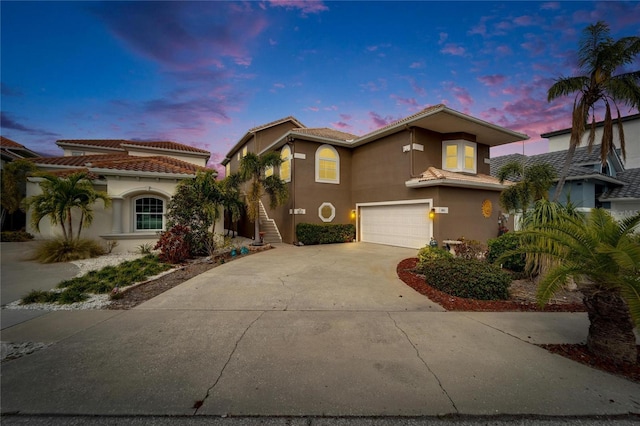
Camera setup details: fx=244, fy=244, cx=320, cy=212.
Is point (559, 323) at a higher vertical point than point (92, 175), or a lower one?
lower

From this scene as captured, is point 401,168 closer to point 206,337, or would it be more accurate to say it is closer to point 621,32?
point 621,32

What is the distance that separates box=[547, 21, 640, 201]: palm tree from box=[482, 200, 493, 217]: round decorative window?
422cm

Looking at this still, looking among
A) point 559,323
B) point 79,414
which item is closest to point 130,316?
point 79,414

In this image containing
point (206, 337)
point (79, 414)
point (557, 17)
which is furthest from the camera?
point (557, 17)

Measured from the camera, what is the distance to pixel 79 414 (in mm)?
2322

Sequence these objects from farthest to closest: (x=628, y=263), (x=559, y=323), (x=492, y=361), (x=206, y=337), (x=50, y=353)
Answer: (x=559, y=323)
(x=206, y=337)
(x=50, y=353)
(x=492, y=361)
(x=628, y=263)

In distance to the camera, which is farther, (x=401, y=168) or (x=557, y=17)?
(x=401, y=168)

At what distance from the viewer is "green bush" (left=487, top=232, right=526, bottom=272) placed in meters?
7.76

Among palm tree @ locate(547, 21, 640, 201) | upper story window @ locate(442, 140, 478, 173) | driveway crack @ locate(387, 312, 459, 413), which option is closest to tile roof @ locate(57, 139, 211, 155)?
upper story window @ locate(442, 140, 478, 173)

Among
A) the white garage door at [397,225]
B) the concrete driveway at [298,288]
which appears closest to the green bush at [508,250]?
the concrete driveway at [298,288]

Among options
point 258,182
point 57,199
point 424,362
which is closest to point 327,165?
point 258,182

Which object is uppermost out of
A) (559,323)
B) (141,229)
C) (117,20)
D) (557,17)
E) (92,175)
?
(557,17)

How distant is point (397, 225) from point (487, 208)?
5021mm

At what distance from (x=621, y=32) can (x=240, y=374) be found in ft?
51.0
